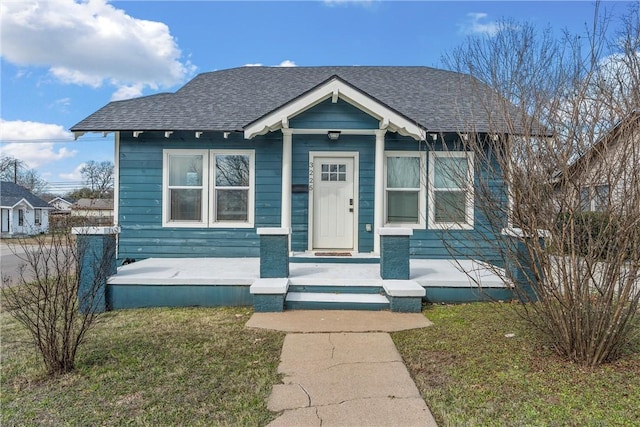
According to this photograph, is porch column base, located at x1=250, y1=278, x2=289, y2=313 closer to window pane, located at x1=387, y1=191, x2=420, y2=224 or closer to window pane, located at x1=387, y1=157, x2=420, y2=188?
window pane, located at x1=387, y1=191, x2=420, y2=224

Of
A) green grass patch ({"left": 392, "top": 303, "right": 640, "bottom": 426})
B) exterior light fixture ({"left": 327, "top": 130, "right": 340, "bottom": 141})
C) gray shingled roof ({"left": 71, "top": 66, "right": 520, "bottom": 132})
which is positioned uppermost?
gray shingled roof ({"left": 71, "top": 66, "right": 520, "bottom": 132})

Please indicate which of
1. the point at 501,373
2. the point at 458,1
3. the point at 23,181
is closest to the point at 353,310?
the point at 501,373

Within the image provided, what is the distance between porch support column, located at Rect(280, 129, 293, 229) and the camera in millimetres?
7273

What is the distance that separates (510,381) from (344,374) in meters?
1.37

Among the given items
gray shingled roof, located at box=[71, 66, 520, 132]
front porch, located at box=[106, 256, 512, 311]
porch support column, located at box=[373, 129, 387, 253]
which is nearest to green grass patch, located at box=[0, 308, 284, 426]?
front porch, located at box=[106, 256, 512, 311]

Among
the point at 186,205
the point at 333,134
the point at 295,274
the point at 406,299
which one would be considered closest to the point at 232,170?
the point at 186,205

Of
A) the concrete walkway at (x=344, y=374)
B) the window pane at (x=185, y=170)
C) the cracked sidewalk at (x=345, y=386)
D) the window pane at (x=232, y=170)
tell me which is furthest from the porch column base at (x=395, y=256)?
the window pane at (x=185, y=170)

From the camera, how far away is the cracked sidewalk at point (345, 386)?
251cm

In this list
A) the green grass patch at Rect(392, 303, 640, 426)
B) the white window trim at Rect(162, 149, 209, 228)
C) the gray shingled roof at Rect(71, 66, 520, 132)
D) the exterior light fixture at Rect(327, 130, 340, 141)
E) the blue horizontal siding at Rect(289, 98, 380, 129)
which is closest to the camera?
the green grass patch at Rect(392, 303, 640, 426)

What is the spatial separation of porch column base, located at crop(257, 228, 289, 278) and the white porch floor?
29 cm

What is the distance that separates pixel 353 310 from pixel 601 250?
10.1 ft

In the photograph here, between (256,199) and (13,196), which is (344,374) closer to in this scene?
(256,199)

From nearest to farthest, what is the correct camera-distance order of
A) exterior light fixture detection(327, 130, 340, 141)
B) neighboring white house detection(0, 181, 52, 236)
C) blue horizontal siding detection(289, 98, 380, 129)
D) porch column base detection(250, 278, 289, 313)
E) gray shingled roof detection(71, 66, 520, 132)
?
porch column base detection(250, 278, 289, 313)
blue horizontal siding detection(289, 98, 380, 129)
exterior light fixture detection(327, 130, 340, 141)
gray shingled roof detection(71, 66, 520, 132)
neighboring white house detection(0, 181, 52, 236)

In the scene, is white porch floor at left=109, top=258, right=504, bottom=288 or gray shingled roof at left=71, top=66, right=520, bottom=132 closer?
white porch floor at left=109, top=258, right=504, bottom=288
